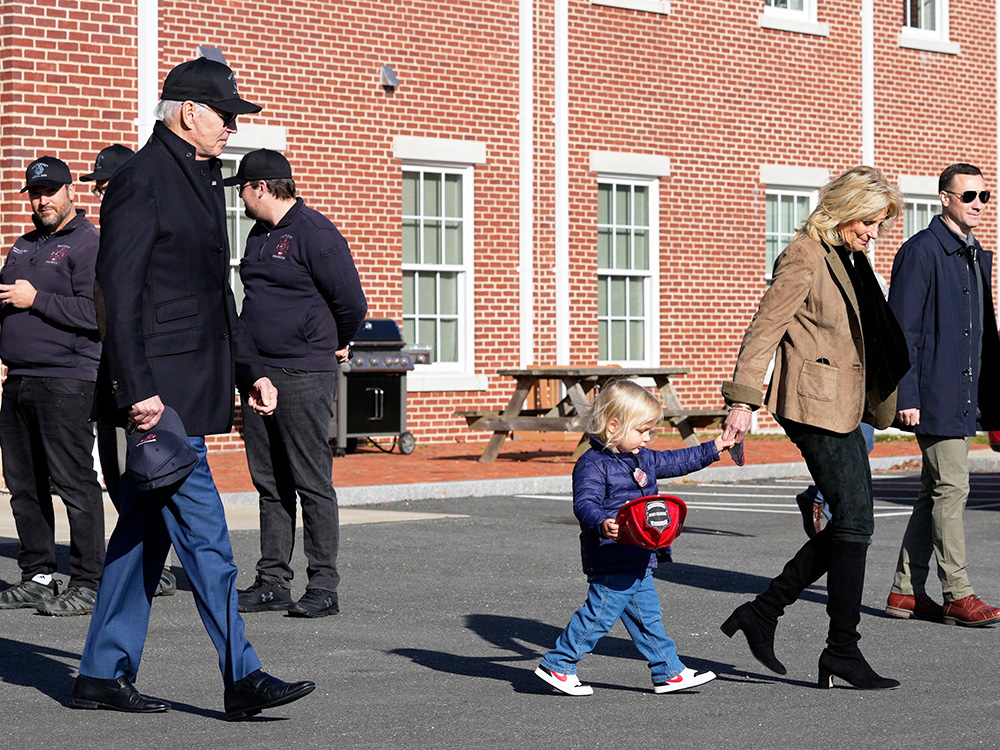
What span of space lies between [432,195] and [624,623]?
12731 mm

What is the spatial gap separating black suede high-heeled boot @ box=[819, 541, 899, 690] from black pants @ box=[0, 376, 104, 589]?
3660 mm

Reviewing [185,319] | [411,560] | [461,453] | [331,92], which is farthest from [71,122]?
[185,319]

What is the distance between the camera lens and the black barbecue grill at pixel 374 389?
1719 cm

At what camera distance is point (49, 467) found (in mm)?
8469

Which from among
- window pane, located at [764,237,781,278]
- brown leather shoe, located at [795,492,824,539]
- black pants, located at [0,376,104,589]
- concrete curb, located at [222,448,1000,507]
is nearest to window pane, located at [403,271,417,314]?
concrete curb, located at [222,448,1000,507]

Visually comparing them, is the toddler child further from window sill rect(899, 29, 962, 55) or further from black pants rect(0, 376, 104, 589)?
window sill rect(899, 29, 962, 55)

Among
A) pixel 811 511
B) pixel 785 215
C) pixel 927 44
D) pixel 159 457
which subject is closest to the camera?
pixel 159 457

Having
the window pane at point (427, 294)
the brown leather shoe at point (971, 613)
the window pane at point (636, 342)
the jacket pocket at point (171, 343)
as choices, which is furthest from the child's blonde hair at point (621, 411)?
the window pane at point (636, 342)

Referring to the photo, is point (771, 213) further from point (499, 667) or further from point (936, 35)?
point (499, 667)

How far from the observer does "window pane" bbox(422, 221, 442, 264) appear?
61.2 ft

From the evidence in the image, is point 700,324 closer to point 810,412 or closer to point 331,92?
point 331,92

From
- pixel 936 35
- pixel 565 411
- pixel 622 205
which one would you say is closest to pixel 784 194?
pixel 622 205

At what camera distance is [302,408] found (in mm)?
8281

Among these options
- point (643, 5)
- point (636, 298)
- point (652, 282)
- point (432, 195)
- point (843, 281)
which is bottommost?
point (843, 281)
